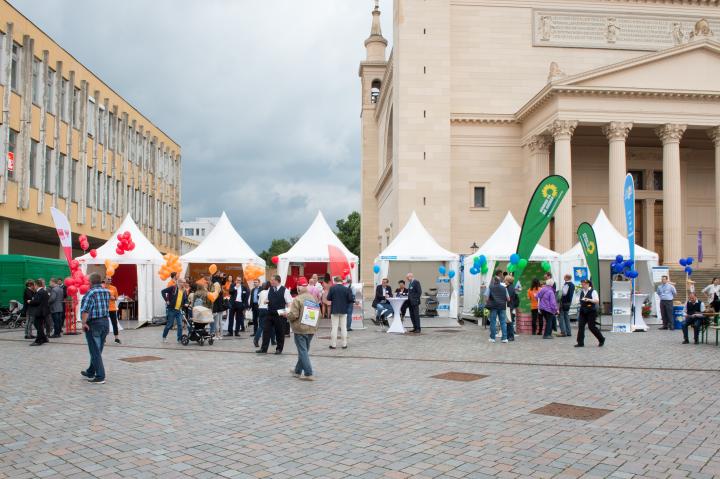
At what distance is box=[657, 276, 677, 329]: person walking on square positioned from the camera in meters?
20.4

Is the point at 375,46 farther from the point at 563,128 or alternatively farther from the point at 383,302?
the point at 383,302

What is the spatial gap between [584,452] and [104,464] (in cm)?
435

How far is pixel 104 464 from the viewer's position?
567 centimetres

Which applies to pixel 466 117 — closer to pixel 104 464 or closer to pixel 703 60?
pixel 703 60

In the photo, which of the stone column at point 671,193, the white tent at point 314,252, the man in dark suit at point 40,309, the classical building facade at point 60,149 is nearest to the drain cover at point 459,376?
the man in dark suit at point 40,309

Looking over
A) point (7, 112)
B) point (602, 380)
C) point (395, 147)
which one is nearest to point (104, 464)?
point (602, 380)

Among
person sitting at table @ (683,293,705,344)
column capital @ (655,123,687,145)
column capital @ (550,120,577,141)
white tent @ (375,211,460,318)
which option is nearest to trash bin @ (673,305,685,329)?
person sitting at table @ (683,293,705,344)

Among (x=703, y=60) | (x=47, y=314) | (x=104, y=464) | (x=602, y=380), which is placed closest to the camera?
(x=104, y=464)

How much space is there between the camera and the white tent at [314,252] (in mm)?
23078

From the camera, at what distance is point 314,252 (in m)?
23.4

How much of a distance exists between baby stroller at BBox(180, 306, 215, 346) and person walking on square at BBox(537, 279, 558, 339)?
876cm

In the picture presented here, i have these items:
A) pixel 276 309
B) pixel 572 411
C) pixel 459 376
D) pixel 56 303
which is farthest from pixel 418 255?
pixel 572 411

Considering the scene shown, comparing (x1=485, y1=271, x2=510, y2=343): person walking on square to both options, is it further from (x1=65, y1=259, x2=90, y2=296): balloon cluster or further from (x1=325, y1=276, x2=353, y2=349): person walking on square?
(x1=65, y1=259, x2=90, y2=296): balloon cluster

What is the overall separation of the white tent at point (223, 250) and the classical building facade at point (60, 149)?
10159 mm
